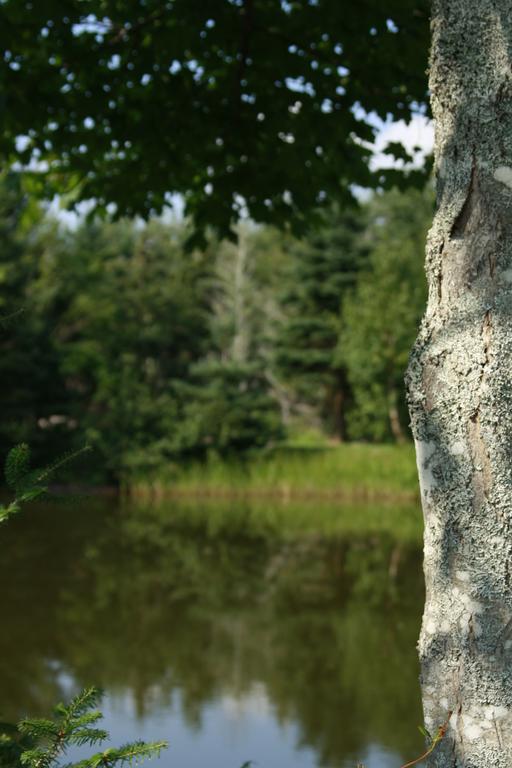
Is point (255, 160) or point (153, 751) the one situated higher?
point (255, 160)

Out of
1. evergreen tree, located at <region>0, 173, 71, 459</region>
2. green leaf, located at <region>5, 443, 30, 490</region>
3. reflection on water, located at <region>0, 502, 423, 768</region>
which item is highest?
evergreen tree, located at <region>0, 173, 71, 459</region>

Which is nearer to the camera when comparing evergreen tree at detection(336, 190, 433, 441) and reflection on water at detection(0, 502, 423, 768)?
reflection on water at detection(0, 502, 423, 768)

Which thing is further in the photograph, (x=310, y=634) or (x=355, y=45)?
(x=310, y=634)

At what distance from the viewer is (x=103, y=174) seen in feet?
21.8

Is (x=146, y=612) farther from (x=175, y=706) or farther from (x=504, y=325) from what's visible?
(x=504, y=325)

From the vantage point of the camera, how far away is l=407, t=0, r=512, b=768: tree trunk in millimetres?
1812

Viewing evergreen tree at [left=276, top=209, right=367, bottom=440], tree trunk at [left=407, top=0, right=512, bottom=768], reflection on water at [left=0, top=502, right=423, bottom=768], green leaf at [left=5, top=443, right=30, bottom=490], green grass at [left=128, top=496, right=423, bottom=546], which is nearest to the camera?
tree trunk at [left=407, top=0, right=512, bottom=768]

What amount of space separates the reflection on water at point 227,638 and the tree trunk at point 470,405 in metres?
3.08

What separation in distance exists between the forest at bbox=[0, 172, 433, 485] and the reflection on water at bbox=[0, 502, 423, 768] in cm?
753

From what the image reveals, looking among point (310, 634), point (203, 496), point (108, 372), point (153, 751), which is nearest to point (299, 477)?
point (203, 496)

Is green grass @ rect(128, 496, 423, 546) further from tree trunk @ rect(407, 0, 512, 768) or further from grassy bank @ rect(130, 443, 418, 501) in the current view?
tree trunk @ rect(407, 0, 512, 768)

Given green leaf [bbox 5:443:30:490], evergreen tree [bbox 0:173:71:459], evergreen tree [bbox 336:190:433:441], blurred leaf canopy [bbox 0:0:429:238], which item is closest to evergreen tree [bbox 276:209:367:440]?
evergreen tree [bbox 336:190:433:441]

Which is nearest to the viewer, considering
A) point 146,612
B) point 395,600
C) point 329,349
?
point 146,612

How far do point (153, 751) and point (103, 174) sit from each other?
17.7 ft
